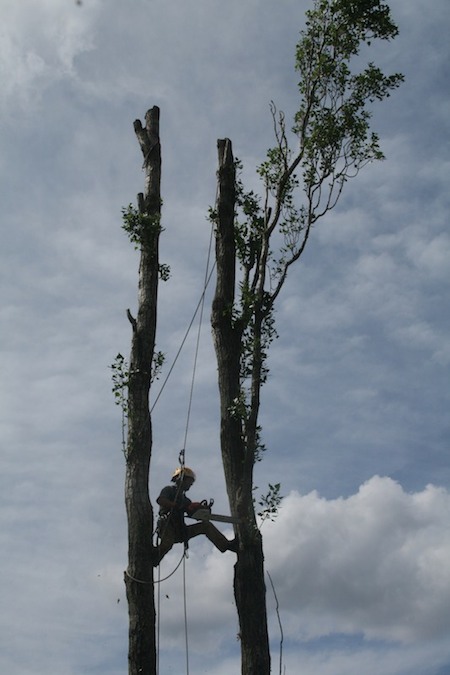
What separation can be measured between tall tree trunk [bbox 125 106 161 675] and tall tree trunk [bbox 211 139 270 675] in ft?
3.53

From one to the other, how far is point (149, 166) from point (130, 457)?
5.23 meters

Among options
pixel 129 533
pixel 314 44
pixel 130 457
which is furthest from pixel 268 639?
pixel 314 44

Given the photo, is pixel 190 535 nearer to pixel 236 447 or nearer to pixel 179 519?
pixel 179 519

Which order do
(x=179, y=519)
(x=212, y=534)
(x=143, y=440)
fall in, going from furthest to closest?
1. (x=179, y=519)
2. (x=212, y=534)
3. (x=143, y=440)

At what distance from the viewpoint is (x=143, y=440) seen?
A: 11.9m

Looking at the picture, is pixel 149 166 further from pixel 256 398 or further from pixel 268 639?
pixel 268 639

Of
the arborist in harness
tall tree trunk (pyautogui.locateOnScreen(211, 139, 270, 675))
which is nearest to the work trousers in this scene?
the arborist in harness

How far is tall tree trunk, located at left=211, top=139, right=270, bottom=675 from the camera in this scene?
10.8m

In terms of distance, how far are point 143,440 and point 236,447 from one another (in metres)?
1.38

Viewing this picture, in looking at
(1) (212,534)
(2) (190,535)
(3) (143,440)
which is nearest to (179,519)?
(2) (190,535)

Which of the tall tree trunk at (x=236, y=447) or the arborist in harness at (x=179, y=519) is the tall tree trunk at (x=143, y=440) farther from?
the tall tree trunk at (x=236, y=447)

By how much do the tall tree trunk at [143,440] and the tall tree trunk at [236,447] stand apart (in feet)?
3.53

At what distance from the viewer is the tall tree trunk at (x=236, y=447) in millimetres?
10836

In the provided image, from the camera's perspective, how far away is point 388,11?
14484mm
